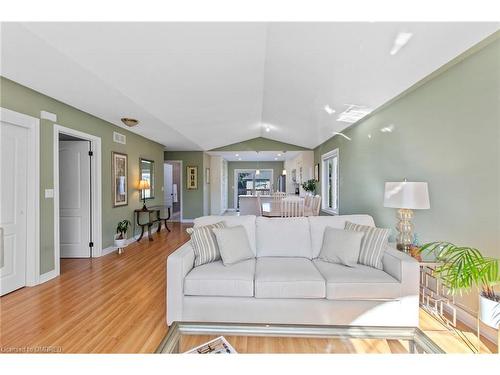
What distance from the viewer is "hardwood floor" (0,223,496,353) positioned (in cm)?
191

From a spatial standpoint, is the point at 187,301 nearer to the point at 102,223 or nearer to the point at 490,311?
the point at 490,311

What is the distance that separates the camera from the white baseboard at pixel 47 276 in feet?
10.3

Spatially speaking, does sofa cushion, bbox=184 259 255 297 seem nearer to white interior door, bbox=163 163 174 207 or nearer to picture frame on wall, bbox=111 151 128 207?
picture frame on wall, bbox=111 151 128 207

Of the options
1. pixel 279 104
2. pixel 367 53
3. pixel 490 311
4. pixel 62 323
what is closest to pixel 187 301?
pixel 62 323

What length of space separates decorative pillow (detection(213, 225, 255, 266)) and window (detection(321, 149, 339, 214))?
3951 millimetres

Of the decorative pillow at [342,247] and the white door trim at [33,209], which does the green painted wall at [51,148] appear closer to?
the white door trim at [33,209]

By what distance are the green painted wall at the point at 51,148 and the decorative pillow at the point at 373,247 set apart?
377 centimetres


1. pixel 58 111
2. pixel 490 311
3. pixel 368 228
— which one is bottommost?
pixel 490 311

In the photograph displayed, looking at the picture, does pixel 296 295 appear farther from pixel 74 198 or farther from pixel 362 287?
pixel 74 198

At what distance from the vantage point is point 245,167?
12.2 meters

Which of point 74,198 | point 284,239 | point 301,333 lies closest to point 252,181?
point 74,198

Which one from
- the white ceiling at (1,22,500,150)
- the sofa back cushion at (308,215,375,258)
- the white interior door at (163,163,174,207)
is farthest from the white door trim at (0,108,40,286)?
the white interior door at (163,163,174,207)

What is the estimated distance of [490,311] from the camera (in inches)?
60.5
